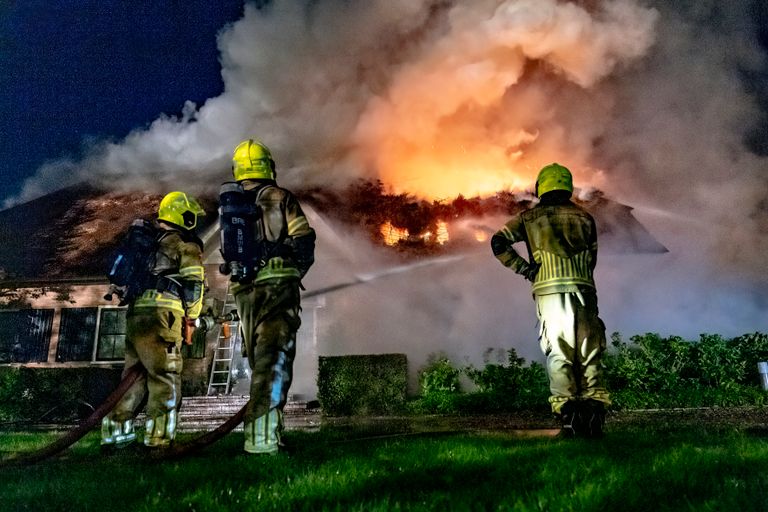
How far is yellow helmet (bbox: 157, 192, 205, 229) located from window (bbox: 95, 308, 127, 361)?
1007 cm

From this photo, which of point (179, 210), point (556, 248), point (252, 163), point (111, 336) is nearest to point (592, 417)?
point (556, 248)

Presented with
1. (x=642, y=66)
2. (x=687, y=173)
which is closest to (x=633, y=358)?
(x=687, y=173)

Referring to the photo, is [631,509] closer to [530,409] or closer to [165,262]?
[165,262]

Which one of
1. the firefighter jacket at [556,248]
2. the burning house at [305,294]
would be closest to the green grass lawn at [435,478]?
the firefighter jacket at [556,248]

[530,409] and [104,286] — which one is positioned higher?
[104,286]

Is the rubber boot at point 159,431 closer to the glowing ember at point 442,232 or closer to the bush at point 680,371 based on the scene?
the bush at point 680,371

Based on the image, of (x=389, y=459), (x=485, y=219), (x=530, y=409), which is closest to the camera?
(x=389, y=459)

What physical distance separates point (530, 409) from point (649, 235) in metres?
9.32

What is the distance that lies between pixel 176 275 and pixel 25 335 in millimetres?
12393

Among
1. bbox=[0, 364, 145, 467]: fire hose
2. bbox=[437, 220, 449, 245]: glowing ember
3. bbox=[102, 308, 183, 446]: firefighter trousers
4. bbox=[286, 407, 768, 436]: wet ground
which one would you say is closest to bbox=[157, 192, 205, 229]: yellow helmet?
bbox=[102, 308, 183, 446]: firefighter trousers

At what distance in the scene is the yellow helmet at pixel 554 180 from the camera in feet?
16.9

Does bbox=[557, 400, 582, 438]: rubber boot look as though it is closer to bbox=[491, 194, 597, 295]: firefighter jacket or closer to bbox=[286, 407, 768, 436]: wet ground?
bbox=[286, 407, 768, 436]: wet ground

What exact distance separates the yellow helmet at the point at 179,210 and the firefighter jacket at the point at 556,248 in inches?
128

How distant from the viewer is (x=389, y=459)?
3555mm
